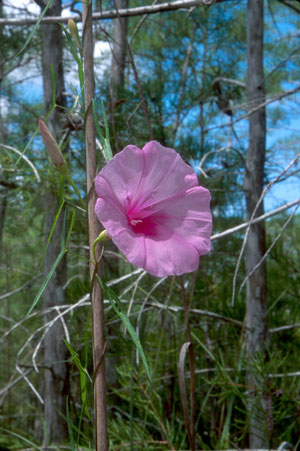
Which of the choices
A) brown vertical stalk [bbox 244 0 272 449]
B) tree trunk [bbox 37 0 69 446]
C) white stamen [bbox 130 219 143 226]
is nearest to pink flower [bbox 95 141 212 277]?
white stamen [bbox 130 219 143 226]

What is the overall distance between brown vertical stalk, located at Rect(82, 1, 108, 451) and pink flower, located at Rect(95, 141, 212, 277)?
0.07ft

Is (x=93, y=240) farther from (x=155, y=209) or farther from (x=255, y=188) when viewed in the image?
(x=255, y=188)

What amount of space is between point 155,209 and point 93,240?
0.20 feet

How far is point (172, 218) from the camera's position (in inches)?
14.9

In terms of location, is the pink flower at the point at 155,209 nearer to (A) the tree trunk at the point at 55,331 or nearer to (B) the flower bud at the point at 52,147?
(B) the flower bud at the point at 52,147

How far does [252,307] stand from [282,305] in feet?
1.58

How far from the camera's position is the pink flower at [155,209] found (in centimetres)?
33

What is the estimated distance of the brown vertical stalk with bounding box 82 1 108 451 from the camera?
1.07 ft

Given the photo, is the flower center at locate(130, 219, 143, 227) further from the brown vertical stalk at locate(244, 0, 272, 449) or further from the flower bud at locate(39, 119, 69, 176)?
the brown vertical stalk at locate(244, 0, 272, 449)

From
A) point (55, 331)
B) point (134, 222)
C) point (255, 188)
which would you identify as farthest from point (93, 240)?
point (55, 331)

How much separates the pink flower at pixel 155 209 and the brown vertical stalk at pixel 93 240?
2 cm

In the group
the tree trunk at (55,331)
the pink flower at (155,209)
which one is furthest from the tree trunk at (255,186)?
the pink flower at (155,209)

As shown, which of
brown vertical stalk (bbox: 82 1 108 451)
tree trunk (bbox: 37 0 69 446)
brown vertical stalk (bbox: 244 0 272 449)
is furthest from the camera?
tree trunk (bbox: 37 0 69 446)

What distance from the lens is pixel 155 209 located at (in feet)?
1.23
